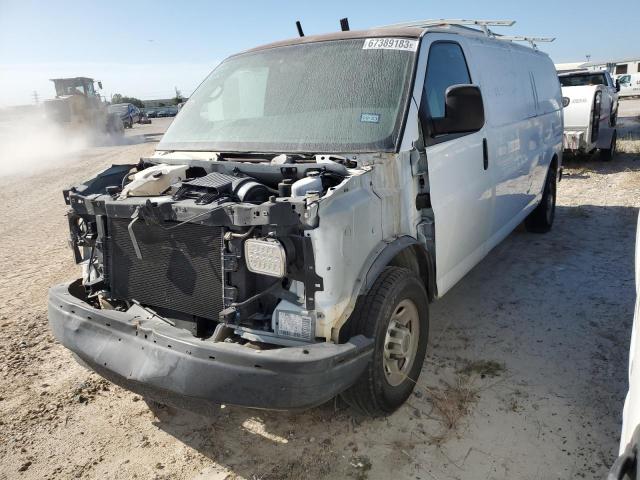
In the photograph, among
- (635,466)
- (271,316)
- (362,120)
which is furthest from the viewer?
(362,120)

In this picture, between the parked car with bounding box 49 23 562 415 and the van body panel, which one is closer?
the parked car with bounding box 49 23 562 415

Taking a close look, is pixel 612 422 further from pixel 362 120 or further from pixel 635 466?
pixel 362 120

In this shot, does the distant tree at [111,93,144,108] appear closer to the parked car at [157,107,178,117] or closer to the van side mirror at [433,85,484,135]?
the parked car at [157,107,178,117]

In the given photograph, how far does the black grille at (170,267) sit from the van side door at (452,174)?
1539 millimetres

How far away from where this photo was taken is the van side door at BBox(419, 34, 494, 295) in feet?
11.5

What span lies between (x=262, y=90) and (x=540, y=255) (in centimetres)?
391

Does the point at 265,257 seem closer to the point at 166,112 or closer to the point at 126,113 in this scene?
the point at 126,113

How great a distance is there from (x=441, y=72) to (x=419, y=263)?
1.39 meters

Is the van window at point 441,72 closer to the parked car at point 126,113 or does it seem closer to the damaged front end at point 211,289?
the damaged front end at point 211,289

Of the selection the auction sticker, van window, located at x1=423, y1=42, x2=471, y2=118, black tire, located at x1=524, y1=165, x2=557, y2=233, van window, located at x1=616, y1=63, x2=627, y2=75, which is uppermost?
van window, located at x1=616, y1=63, x2=627, y2=75

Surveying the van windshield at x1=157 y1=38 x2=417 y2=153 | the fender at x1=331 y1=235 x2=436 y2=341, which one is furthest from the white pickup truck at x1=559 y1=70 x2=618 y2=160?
the fender at x1=331 y1=235 x2=436 y2=341

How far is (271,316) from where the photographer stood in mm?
2738

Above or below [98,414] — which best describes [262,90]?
above

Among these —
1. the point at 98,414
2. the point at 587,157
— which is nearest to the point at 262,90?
the point at 98,414
